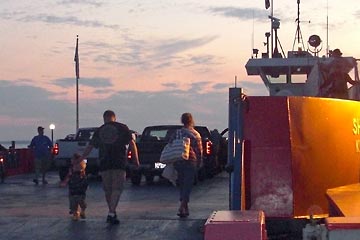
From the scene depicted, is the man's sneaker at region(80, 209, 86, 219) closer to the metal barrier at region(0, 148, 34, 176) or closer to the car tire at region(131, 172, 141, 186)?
the car tire at region(131, 172, 141, 186)

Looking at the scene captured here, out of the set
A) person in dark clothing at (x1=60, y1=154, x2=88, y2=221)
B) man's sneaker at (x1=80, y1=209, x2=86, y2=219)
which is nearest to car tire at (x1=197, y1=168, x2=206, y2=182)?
person in dark clothing at (x1=60, y1=154, x2=88, y2=221)

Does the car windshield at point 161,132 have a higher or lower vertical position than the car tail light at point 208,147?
higher

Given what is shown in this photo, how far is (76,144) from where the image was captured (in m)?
23.8

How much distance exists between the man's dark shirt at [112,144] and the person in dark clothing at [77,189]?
84 centimetres

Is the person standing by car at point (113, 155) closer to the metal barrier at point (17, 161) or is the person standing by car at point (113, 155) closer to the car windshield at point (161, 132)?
the car windshield at point (161, 132)

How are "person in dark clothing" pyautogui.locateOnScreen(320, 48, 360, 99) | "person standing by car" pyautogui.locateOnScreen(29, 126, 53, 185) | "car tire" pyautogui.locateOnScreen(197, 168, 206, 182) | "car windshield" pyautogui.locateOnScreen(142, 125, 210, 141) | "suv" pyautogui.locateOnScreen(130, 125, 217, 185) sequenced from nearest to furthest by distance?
1. "person in dark clothing" pyautogui.locateOnScreen(320, 48, 360, 99)
2. "suv" pyautogui.locateOnScreen(130, 125, 217, 185)
3. "person standing by car" pyautogui.locateOnScreen(29, 126, 53, 185)
4. "car tire" pyautogui.locateOnScreen(197, 168, 206, 182)
5. "car windshield" pyautogui.locateOnScreen(142, 125, 210, 141)

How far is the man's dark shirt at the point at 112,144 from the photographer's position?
1215cm

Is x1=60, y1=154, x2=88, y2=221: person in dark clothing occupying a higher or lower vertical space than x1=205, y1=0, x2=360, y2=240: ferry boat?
lower

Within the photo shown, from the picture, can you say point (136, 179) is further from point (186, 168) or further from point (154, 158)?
point (186, 168)

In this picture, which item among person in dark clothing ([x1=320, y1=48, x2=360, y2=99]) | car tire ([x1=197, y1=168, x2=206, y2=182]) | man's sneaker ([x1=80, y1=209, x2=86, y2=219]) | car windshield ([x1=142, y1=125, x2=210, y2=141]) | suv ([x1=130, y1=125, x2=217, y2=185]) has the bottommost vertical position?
man's sneaker ([x1=80, y1=209, x2=86, y2=219])

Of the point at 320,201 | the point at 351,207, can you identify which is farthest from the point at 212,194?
the point at 351,207

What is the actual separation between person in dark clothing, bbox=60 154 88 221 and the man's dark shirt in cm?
84

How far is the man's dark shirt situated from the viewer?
1215 centimetres

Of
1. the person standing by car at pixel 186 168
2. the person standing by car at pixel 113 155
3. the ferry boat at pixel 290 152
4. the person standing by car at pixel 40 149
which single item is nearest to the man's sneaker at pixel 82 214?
the person standing by car at pixel 113 155
